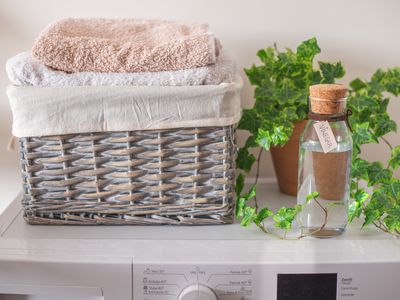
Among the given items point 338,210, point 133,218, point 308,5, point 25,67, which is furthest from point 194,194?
point 308,5

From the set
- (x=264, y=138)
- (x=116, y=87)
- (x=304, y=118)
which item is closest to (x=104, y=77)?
(x=116, y=87)

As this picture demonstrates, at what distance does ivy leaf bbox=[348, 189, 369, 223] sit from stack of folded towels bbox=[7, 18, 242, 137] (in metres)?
0.25

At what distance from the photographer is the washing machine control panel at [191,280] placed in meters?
0.83

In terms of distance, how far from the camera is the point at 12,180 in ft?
4.37

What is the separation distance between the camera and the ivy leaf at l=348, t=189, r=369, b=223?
938mm

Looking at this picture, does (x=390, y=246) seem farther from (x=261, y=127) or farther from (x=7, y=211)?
(x=7, y=211)

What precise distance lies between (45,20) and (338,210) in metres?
0.77

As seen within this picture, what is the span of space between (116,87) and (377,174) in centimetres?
50

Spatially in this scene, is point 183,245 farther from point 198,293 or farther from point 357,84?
point 357,84

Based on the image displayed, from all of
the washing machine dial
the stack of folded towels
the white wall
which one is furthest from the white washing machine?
the white wall

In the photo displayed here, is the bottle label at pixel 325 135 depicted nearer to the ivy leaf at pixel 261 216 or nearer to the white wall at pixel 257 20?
the ivy leaf at pixel 261 216

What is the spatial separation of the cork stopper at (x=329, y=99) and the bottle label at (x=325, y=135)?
20 millimetres

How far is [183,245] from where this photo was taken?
895mm

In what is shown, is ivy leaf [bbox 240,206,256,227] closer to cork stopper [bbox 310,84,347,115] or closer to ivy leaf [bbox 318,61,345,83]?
cork stopper [bbox 310,84,347,115]
